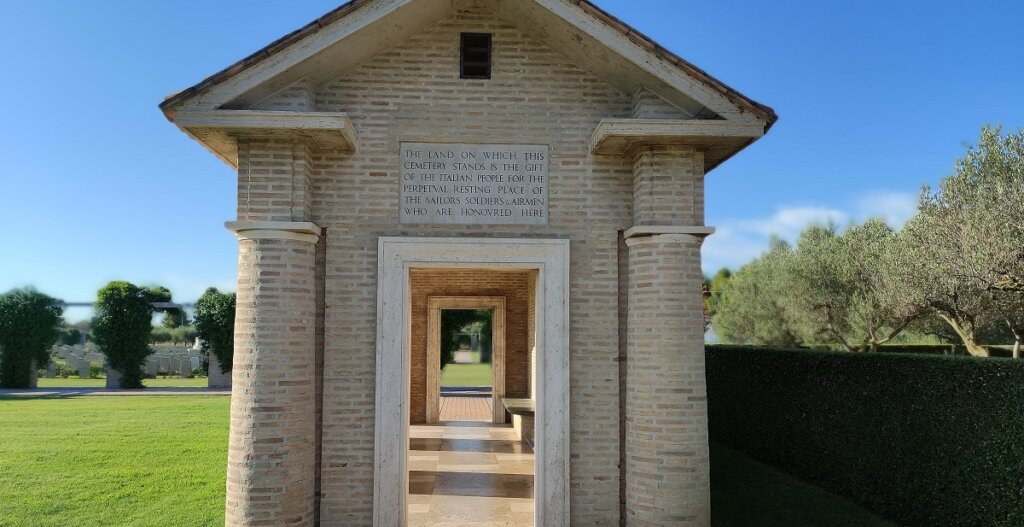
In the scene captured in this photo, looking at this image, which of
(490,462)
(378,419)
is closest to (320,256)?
(378,419)

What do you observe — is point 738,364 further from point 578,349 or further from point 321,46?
point 321,46

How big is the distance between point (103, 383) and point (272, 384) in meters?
29.6

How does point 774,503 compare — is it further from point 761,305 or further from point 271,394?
point 761,305

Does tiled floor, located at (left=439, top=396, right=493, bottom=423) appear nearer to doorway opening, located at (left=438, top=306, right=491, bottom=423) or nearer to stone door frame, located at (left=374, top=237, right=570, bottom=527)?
doorway opening, located at (left=438, top=306, right=491, bottom=423)

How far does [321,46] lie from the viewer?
5.95 m

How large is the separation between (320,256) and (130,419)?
12402mm

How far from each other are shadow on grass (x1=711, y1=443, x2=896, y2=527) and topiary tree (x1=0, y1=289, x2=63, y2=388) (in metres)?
29.0

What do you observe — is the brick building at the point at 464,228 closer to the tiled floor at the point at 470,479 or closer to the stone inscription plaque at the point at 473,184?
the stone inscription plaque at the point at 473,184

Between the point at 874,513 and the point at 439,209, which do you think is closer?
the point at 439,209

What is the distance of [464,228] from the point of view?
6410 millimetres

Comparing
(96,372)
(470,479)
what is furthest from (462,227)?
(96,372)

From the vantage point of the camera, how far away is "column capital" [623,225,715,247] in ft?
20.2

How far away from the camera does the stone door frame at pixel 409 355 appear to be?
20.3 ft

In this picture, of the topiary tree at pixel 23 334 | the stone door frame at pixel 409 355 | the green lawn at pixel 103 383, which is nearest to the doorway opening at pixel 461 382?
the stone door frame at pixel 409 355
